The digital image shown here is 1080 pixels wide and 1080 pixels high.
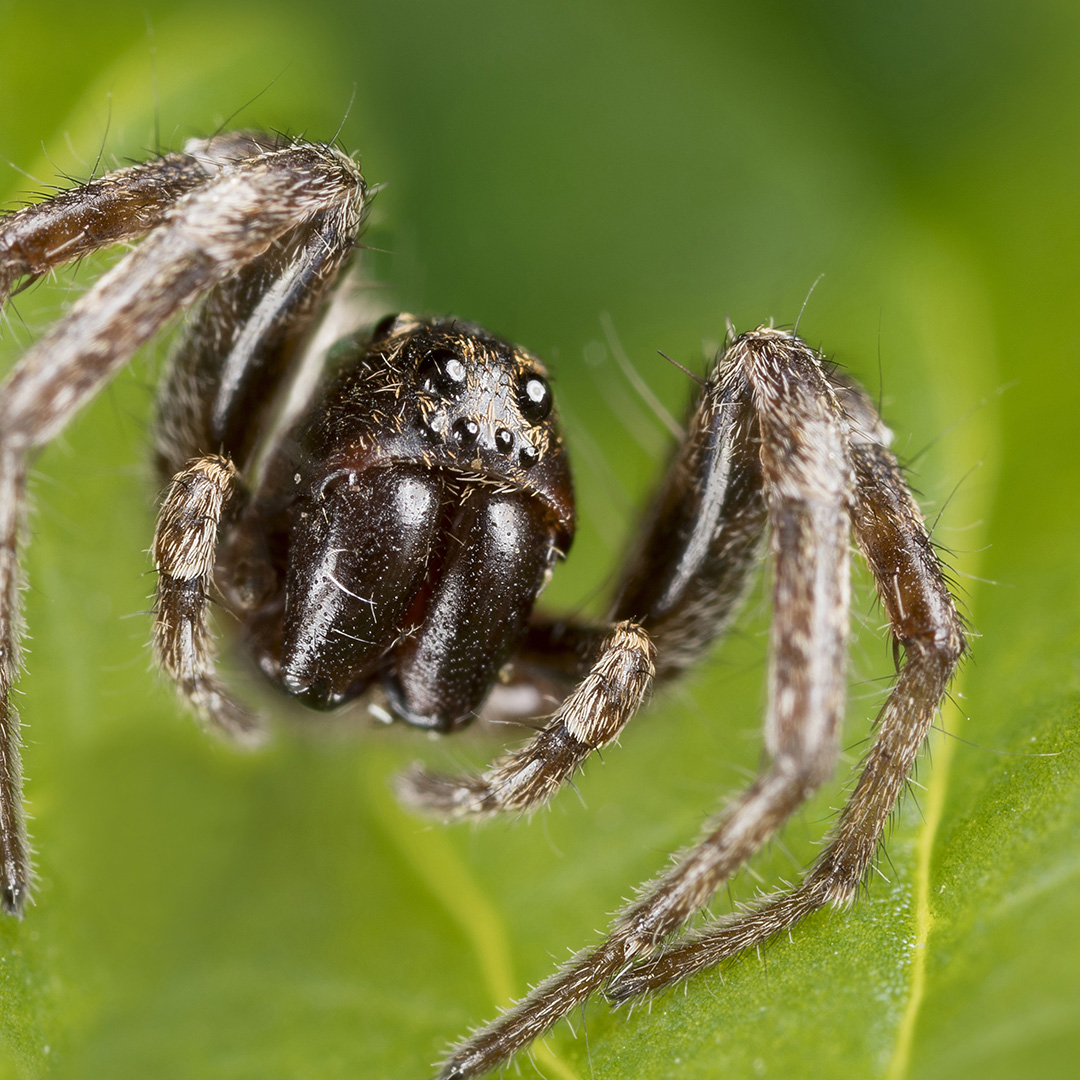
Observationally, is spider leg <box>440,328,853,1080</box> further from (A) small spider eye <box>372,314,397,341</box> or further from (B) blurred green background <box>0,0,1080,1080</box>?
(A) small spider eye <box>372,314,397,341</box>

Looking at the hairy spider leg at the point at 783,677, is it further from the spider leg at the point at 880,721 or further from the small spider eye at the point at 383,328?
the small spider eye at the point at 383,328

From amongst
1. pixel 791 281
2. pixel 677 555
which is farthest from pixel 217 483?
pixel 791 281

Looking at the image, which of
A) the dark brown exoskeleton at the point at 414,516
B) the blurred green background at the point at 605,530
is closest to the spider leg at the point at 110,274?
the blurred green background at the point at 605,530

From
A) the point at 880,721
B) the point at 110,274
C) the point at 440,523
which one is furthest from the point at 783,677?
the point at 110,274

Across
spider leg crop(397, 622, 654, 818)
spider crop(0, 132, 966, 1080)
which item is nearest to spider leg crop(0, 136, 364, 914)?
spider crop(0, 132, 966, 1080)

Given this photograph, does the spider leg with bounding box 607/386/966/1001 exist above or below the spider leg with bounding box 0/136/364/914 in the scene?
below

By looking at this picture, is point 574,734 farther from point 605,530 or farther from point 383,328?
point 605,530
